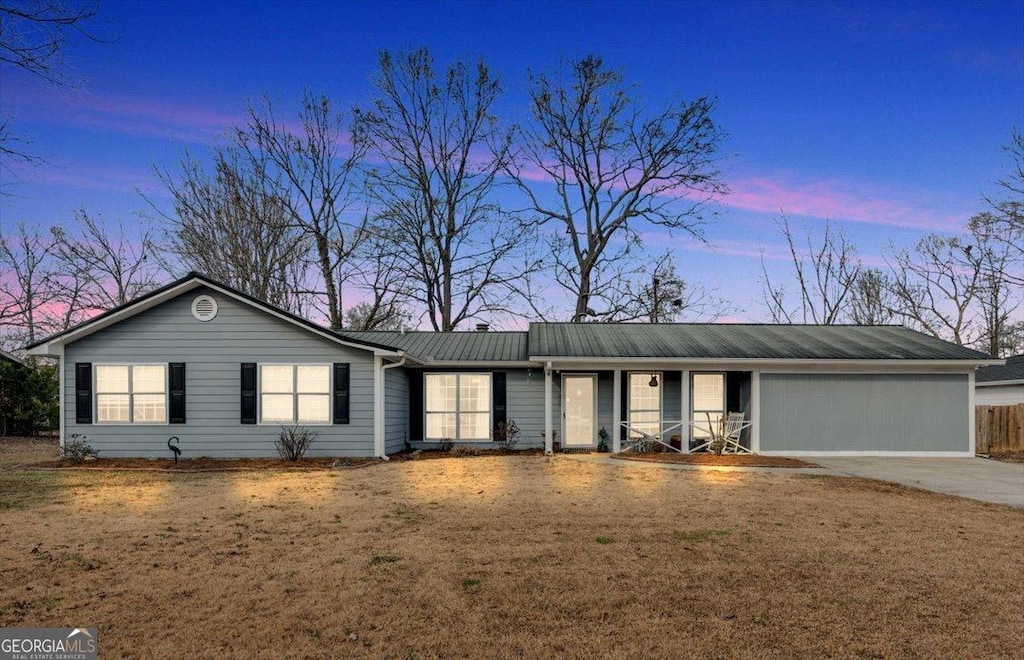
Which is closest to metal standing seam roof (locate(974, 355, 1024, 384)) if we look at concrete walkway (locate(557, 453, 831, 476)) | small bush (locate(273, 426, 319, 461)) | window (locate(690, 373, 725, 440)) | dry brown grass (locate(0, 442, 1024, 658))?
window (locate(690, 373, 725, 440))

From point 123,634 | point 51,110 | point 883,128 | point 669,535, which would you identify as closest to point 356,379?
point 51,110

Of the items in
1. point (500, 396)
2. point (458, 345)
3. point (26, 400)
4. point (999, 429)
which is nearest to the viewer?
point (500, 396)

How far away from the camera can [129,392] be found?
47.9 ft

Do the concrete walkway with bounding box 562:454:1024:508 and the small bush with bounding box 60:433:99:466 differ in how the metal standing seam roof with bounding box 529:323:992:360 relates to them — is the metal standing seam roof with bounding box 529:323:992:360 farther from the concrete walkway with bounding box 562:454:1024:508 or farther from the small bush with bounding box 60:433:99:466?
the small bush with bounding box 60:433:99:466

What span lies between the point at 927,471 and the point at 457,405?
10.1 metres

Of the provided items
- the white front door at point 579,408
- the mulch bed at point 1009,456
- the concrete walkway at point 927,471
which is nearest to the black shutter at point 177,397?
the concrete walkway at point 927,471

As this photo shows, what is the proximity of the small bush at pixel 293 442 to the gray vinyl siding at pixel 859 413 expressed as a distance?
403 inches

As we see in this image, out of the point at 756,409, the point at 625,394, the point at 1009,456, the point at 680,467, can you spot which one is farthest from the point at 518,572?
the point at 1009,456

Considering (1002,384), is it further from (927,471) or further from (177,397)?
(177,397)

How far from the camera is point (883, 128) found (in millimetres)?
19703

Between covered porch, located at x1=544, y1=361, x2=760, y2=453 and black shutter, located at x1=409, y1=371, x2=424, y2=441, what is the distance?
123 inches

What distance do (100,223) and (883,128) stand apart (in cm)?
3010

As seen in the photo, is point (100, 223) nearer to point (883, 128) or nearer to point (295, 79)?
point (295, 79)

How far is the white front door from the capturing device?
1669 centimetres
